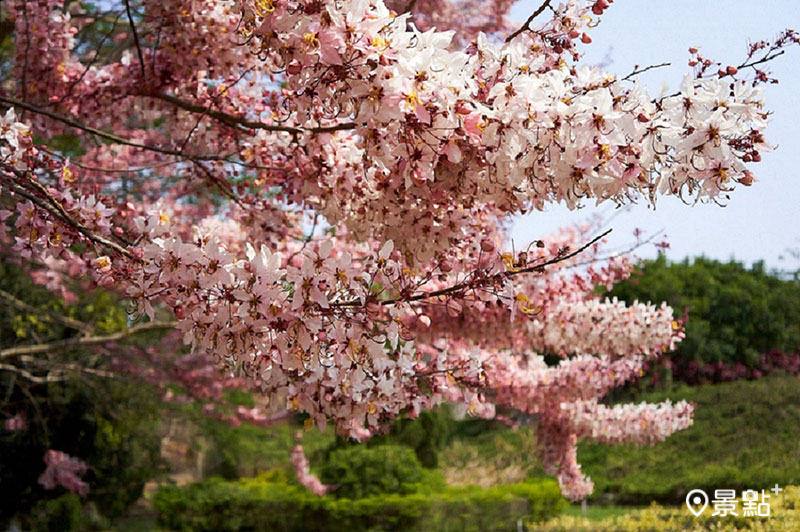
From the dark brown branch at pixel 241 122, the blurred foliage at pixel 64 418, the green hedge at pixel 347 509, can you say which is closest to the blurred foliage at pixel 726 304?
the green hedge at pixel 347 509

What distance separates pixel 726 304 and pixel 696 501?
5.70 feet

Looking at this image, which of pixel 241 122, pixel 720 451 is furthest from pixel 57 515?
pixel 241 122

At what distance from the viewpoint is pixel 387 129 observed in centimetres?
152

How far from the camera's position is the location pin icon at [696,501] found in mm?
4789

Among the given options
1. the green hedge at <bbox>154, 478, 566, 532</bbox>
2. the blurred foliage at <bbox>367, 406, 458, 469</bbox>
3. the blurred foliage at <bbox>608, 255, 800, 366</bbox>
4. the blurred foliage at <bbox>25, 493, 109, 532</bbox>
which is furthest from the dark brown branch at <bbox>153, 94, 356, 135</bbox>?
the blurred foliage at <bbox>367, 406, 458, 469</bbox>

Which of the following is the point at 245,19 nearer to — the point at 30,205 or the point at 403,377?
the point at 30,205

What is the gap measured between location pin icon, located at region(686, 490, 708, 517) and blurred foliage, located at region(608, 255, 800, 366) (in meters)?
1.10

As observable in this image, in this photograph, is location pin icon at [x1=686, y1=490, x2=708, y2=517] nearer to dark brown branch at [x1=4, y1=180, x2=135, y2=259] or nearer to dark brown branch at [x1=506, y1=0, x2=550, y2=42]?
dark brown branch at [x1=506, y1=0, x2=550, y2=42]

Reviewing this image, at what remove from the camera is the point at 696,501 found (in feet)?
15.7

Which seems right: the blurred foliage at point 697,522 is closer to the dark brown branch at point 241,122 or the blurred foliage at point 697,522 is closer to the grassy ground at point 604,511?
the grassy ground at point 604,511

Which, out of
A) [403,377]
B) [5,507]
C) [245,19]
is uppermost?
[245,19]

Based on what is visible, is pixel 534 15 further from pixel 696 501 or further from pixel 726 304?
pixel 726 304

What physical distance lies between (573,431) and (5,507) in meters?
5.69

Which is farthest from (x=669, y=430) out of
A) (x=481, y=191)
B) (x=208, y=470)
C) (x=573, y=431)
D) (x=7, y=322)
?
(x=208, y=470)
